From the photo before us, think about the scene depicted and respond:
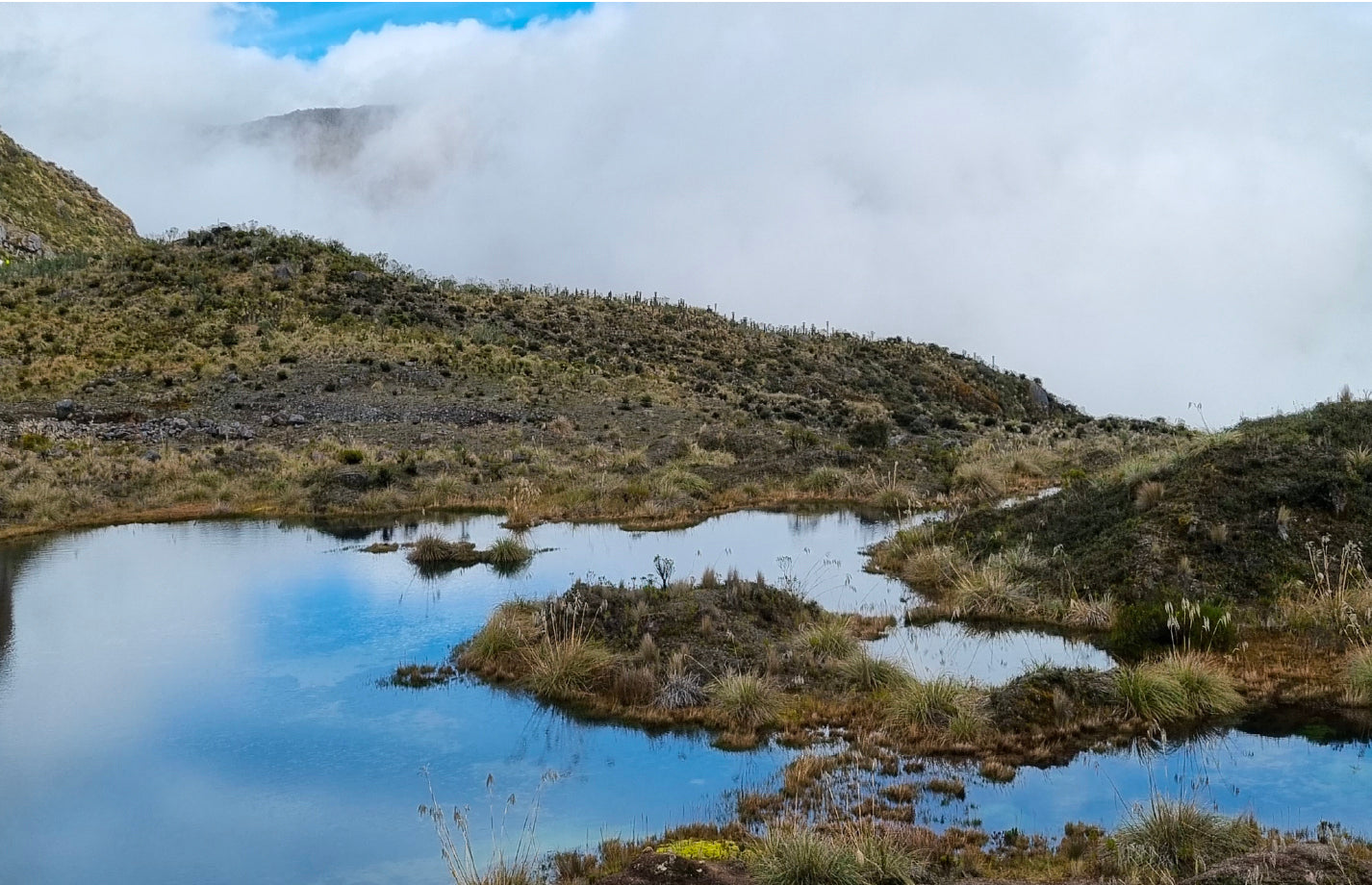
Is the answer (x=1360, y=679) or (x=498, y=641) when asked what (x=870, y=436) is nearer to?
(x=498, y=641)

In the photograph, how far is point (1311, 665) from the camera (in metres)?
14.0

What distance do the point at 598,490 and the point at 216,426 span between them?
15.9 metres

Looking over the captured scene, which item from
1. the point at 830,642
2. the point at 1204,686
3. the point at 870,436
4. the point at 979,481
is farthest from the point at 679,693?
the point at 870,436

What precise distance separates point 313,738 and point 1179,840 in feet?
30.9

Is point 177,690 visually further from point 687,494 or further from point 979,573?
point 687,494

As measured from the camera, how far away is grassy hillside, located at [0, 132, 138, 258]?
78625mm

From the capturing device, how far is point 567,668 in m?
14.5

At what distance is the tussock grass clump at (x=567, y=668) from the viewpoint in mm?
14320

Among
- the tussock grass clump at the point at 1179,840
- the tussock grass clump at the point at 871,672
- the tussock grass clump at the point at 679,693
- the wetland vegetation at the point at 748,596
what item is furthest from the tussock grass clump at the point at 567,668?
the tussock grass clump at the point at 1179,840

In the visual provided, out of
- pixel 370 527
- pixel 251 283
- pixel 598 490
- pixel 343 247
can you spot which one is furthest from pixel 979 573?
pixel 343 247

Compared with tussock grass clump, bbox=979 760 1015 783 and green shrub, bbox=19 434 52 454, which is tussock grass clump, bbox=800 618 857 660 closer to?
tussock grass clump, bbox=979 760 1015 783

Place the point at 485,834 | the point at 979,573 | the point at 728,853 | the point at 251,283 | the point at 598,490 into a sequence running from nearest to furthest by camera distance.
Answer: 1. the point at 728,853
2. the point at 485,834
3. the point at 979,573
4. the point at 598,490
5. the point at 251,283

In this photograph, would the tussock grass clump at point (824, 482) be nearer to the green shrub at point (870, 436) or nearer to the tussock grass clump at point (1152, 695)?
the green shrub at point (870, 436)

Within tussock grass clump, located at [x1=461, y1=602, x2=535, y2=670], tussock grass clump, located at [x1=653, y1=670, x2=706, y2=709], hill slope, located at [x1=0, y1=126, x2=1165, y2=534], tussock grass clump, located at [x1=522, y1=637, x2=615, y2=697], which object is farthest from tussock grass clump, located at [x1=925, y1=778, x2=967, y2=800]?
hill slope, located at [x1=0, y1=126, x2=1165, y2=534]
